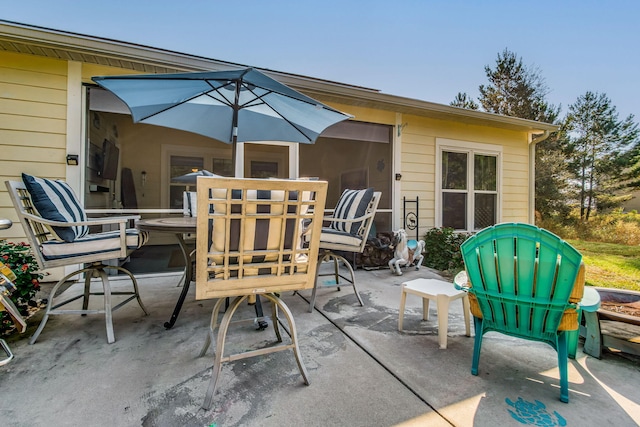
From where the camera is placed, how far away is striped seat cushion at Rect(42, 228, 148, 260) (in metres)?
1.84

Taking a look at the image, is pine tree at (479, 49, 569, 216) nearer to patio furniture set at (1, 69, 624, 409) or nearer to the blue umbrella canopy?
the blue umbrella canopy

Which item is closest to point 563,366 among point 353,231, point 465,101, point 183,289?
point 353,231

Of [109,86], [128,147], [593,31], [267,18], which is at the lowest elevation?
[109,86]

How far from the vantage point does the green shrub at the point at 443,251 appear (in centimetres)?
455

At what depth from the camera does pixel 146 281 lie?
3418 mm

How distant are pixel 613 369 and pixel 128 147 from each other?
768 cm

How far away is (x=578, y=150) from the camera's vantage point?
502 inches

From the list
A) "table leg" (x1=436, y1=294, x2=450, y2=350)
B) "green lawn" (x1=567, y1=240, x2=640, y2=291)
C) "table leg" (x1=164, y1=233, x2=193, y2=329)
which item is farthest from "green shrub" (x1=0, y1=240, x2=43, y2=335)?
"green lawn" (x1=567, y1=240, x2=640, y2=291)

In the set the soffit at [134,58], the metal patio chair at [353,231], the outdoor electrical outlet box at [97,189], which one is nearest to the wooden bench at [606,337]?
the metal patio chair at [353,231]

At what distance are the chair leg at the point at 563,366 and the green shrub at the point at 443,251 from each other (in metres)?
3.10

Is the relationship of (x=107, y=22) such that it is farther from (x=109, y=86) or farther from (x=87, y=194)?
(x=109, y=86)

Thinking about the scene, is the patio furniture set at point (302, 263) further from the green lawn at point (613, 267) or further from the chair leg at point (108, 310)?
the green lawn at point (613, 267)

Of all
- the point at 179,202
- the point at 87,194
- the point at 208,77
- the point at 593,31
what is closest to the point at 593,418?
the point at 208,77

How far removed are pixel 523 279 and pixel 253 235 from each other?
4.33 ft
